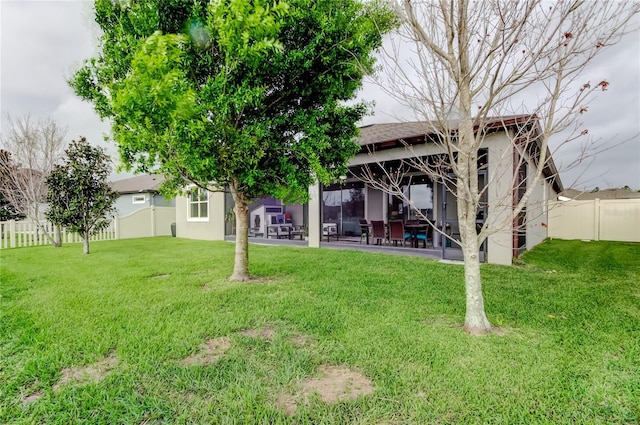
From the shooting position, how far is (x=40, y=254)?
10117 mm

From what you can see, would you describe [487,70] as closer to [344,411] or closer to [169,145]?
[344,411]

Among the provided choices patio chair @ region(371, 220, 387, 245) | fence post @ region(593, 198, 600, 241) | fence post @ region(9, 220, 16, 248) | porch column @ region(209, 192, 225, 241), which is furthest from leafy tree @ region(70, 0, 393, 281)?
fence post @ region(593, 198, 600, 241)

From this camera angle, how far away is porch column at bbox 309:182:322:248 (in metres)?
11.0

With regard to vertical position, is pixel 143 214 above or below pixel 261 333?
above

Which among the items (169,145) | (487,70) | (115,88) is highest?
(115,88)

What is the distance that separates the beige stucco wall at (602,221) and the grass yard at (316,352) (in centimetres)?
1022

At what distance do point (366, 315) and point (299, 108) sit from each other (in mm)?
3891

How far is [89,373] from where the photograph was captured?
9.34ft

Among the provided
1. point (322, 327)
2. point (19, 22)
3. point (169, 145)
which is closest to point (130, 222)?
point (19, 22)

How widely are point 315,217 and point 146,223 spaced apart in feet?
37.0

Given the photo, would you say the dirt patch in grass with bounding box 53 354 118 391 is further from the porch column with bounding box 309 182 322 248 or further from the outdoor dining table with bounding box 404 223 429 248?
the outdoor dining table with bounding box 404 223 429 248

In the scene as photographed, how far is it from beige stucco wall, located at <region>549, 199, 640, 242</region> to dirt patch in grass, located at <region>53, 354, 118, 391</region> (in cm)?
1488

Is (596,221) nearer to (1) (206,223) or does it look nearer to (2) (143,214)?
(1) (206,223)

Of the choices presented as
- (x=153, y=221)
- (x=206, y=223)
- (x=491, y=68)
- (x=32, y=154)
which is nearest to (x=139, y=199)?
(x=153, y=221)
